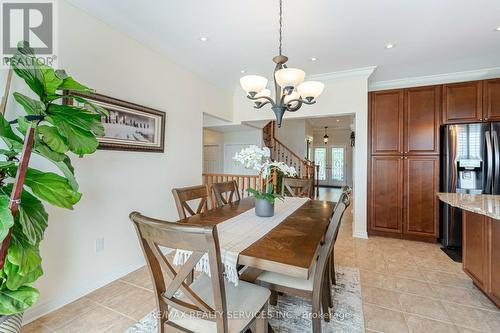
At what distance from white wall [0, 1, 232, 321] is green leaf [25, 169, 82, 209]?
860 mm

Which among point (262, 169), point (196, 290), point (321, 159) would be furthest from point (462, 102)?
point (321, 159)

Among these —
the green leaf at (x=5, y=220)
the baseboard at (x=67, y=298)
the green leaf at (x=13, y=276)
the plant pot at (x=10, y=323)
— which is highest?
the green leaf at (x=5, y=220)

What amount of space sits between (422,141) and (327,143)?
7.88m

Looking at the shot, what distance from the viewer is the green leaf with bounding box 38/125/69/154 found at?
1080 millimetres

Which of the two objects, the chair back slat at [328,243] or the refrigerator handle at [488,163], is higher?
the refrigerator handle at [488,163]

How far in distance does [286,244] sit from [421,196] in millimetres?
3296

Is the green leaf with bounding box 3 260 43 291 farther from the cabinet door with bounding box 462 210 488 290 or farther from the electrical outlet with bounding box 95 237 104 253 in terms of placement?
the cabinet door with bounding box 462 210 488 290

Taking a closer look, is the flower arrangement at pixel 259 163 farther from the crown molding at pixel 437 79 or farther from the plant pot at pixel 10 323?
the crown molding at pixel 437 79

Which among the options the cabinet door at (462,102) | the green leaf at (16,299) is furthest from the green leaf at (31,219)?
the cabinet door at (462,102)

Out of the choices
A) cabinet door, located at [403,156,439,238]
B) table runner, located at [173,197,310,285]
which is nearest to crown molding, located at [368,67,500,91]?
cabinet door, located at [403,156,439,238]

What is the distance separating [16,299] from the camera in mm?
1154

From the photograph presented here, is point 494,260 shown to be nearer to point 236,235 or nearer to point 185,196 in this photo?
point 236,235

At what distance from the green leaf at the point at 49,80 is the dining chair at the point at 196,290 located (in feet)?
2.45

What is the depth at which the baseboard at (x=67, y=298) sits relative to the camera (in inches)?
69.5
